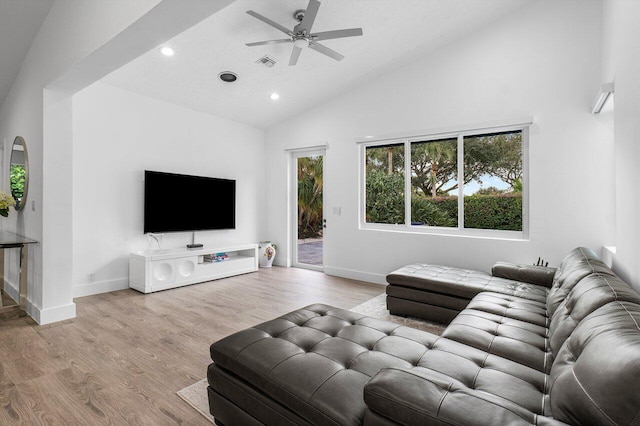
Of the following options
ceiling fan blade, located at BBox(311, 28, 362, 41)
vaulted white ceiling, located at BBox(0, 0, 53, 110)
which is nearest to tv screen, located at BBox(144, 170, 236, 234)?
vaulted white ceiling, located at BBox(0, 0, 53, 110)

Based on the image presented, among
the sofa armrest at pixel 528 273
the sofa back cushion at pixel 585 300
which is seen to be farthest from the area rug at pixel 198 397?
the sofa armrest at pixel 528 273

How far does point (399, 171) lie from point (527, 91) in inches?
69.3

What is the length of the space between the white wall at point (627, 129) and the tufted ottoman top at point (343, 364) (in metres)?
1.16

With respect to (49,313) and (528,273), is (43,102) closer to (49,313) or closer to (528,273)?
(49,313)

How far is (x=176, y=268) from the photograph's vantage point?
4.40m

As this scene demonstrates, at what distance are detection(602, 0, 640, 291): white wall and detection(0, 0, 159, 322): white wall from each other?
3.32 meters

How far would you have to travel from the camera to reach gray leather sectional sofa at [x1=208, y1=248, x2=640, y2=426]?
36.5 inches

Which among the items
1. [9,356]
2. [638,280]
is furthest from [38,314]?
[638,280]

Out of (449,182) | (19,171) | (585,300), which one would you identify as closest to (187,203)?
(19,171)

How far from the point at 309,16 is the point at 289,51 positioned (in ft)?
3.74

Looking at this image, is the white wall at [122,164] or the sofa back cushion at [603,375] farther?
the white wall at [122,164]

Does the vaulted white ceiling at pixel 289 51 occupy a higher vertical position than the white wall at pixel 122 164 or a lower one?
higher

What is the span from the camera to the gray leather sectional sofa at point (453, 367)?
93 cm

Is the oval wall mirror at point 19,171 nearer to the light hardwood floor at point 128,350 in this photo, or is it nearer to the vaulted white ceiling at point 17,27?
the vaulted white ceiling at point 17,27
